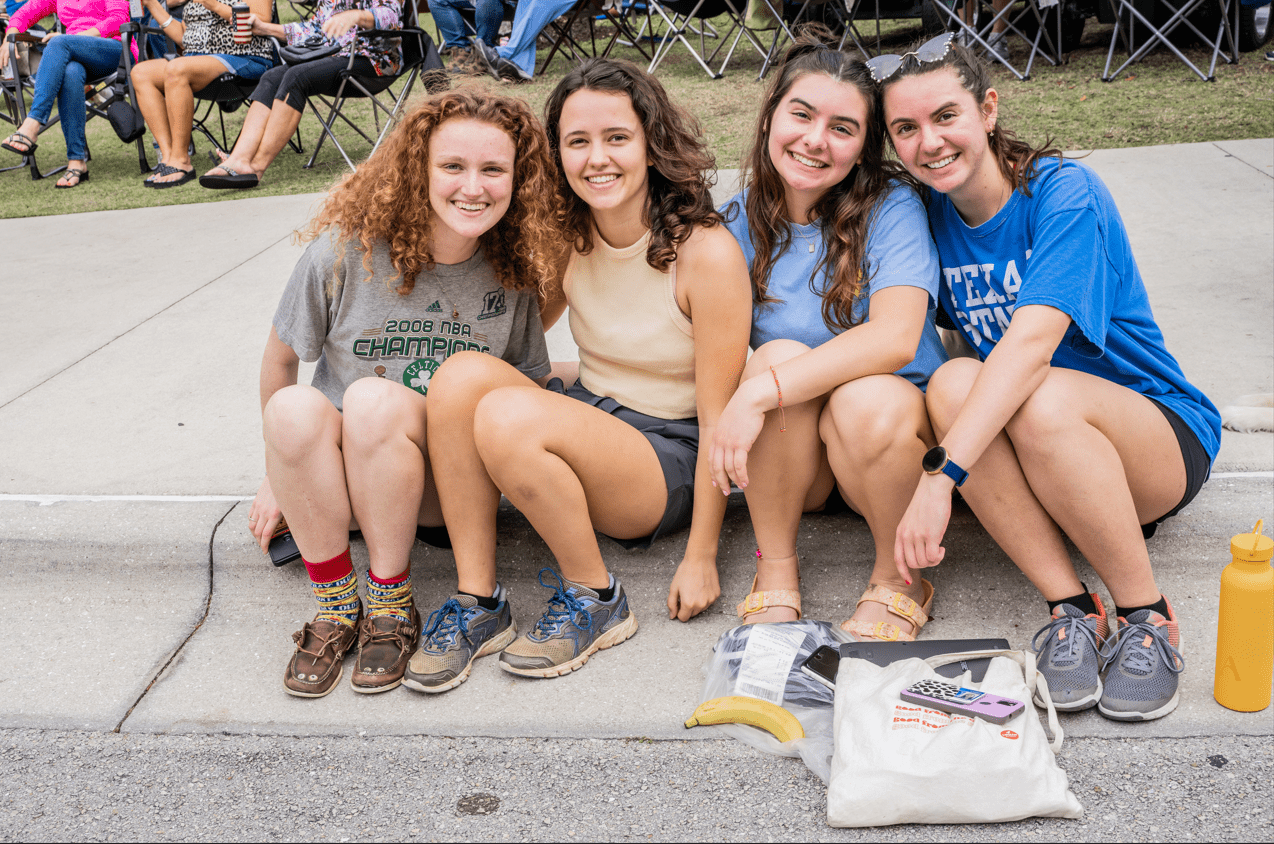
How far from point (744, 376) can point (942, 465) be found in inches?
18.4

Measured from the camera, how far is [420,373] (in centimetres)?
243

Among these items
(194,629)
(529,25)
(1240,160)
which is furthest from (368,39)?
(1240,160)

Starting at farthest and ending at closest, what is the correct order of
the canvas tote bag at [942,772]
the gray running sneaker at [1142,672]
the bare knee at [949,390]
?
the bare knee at [949,390] < the gray running sneaker at [1142,672] < the canvas tote bag at [942,772]

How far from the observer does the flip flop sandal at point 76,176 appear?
22.0 ft

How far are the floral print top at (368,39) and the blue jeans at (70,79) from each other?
1.68 m

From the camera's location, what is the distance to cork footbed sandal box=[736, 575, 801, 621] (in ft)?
7.34

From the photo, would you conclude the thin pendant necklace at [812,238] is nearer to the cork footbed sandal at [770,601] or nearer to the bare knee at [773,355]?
the bare knee at [773,355]

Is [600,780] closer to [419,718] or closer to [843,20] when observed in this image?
→ [419,718]

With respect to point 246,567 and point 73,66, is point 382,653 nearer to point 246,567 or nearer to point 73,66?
point 246,567

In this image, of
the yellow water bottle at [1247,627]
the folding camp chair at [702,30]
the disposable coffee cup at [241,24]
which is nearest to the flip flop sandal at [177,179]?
the disposable coffee cup at [241,24]

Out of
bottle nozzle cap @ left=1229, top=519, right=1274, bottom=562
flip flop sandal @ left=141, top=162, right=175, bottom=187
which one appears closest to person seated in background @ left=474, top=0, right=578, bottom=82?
flip flop sandal @ left=141, top=162, right=175, bottom=187

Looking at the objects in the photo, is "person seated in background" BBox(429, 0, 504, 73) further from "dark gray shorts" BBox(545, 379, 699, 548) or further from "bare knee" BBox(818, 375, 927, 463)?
"bare knee" BBox(818, 375, 927, 463)

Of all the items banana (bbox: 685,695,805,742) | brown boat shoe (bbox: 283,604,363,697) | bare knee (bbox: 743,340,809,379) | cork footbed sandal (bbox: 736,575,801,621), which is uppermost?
bare knee (bbox: 743,340,809,379)

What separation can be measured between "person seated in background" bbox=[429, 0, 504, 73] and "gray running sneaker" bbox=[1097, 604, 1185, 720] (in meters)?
7.36
